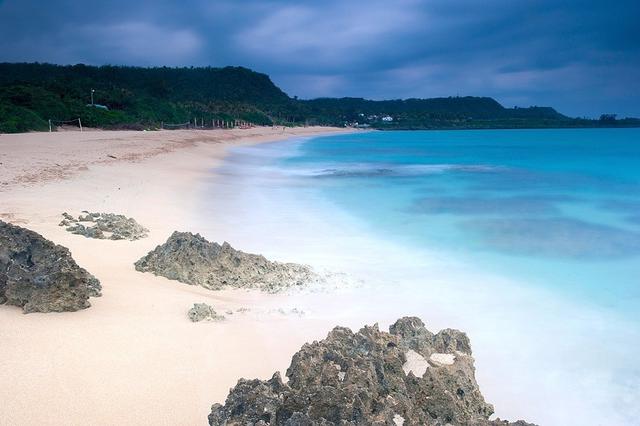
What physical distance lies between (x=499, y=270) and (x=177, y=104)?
6283 centimetres

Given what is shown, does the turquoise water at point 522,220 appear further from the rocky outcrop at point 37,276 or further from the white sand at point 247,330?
the rocky outcrop at point 37,276

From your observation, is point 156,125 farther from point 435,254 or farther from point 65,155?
point 435,254

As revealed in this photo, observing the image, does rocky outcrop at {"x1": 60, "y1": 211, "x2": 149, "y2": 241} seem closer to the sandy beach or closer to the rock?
the sandy beach

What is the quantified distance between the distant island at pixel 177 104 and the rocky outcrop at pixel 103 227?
68.2 ft

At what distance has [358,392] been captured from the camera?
2.12m

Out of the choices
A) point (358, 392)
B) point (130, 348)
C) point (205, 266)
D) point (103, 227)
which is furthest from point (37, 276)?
point (103, 227)

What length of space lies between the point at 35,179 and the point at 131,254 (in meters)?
5.73

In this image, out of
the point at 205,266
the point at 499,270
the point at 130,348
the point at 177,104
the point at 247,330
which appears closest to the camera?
the point at 130,348

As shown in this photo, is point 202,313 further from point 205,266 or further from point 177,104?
point 177,104

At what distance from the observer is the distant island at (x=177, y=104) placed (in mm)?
33312

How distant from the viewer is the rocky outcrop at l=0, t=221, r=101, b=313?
3.34 m

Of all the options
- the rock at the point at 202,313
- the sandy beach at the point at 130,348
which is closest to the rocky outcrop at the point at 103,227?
the sandy beach at the point at 130,348

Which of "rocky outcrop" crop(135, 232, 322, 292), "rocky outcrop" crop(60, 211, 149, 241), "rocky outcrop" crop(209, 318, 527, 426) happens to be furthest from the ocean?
"rocky outcrop" crop(60, 211, 149, 241)

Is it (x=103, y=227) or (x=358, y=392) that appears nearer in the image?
(x=358, y=392)
